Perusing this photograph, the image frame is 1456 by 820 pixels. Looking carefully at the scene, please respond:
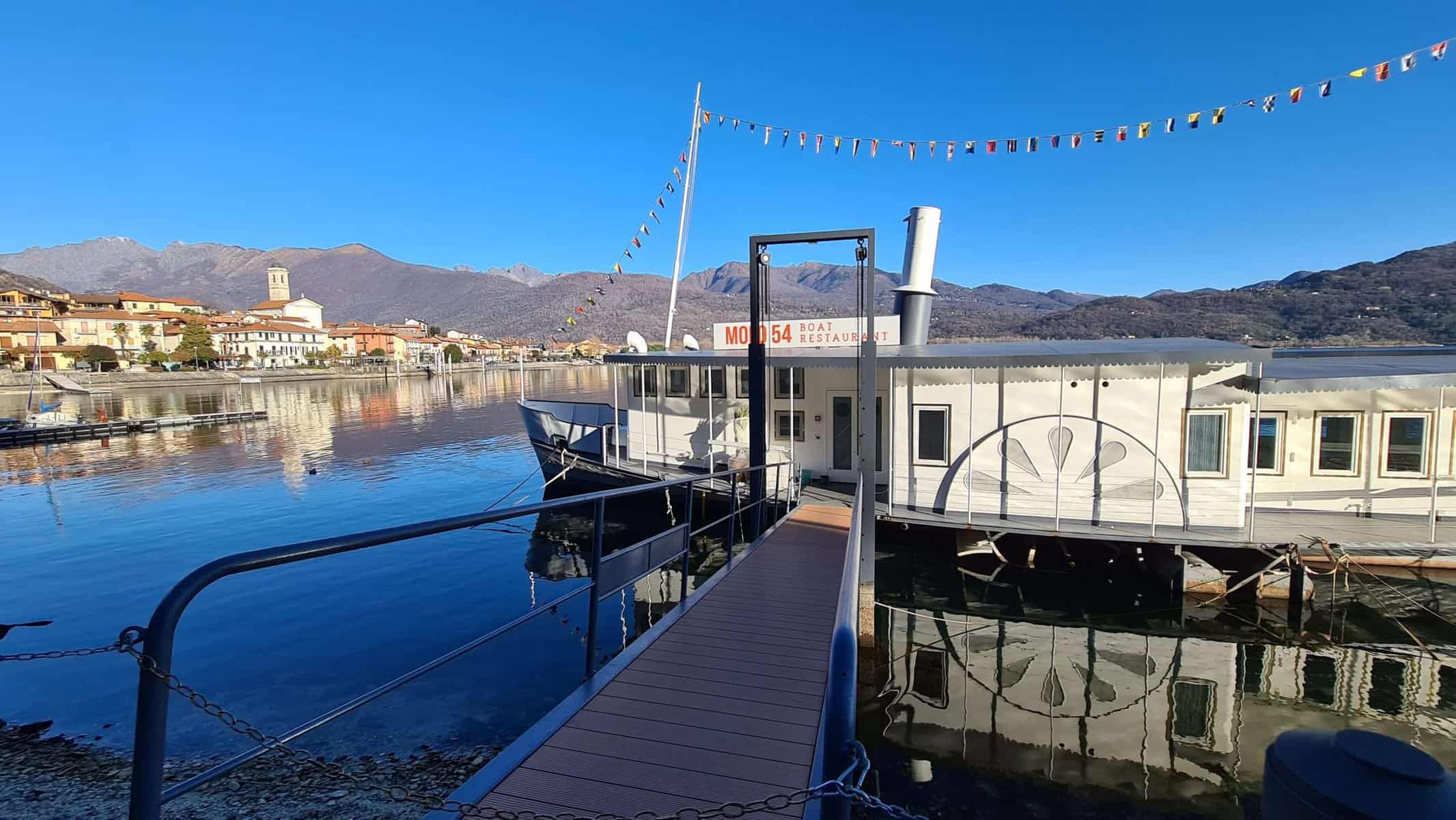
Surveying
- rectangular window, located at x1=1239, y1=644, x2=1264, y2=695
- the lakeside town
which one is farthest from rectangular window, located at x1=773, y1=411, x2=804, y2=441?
the lakeside town

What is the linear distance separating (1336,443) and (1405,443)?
3.22 ft

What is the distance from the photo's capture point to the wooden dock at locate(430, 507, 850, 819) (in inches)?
129

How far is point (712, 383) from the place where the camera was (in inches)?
628

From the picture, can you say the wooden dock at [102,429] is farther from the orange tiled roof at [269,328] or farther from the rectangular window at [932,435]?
the orange tiled roof at [269,328]

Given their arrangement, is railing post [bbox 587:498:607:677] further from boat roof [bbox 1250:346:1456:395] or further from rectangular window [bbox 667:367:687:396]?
rectangular window [bbox 667:367:687:396]

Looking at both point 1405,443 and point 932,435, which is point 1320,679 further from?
point 932,435

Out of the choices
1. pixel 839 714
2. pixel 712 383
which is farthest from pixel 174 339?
pixel 839 714

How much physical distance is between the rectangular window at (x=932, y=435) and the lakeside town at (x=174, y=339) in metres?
56.0

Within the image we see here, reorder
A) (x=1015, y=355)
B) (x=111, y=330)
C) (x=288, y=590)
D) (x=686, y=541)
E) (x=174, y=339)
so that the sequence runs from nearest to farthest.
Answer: (x=686, y=541) < (x=1015, y=355) < (x=288, y=590) < (x=111, y=330) < (x=174, y=339)

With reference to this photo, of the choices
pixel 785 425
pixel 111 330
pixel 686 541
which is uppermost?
pixel 111 330

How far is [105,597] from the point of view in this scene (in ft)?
43.2

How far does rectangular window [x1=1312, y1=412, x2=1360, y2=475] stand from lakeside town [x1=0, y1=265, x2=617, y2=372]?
59289 mm

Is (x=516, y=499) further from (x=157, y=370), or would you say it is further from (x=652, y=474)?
(x=157, y=370)

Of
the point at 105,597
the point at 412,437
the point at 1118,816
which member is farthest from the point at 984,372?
the point at 412,437
